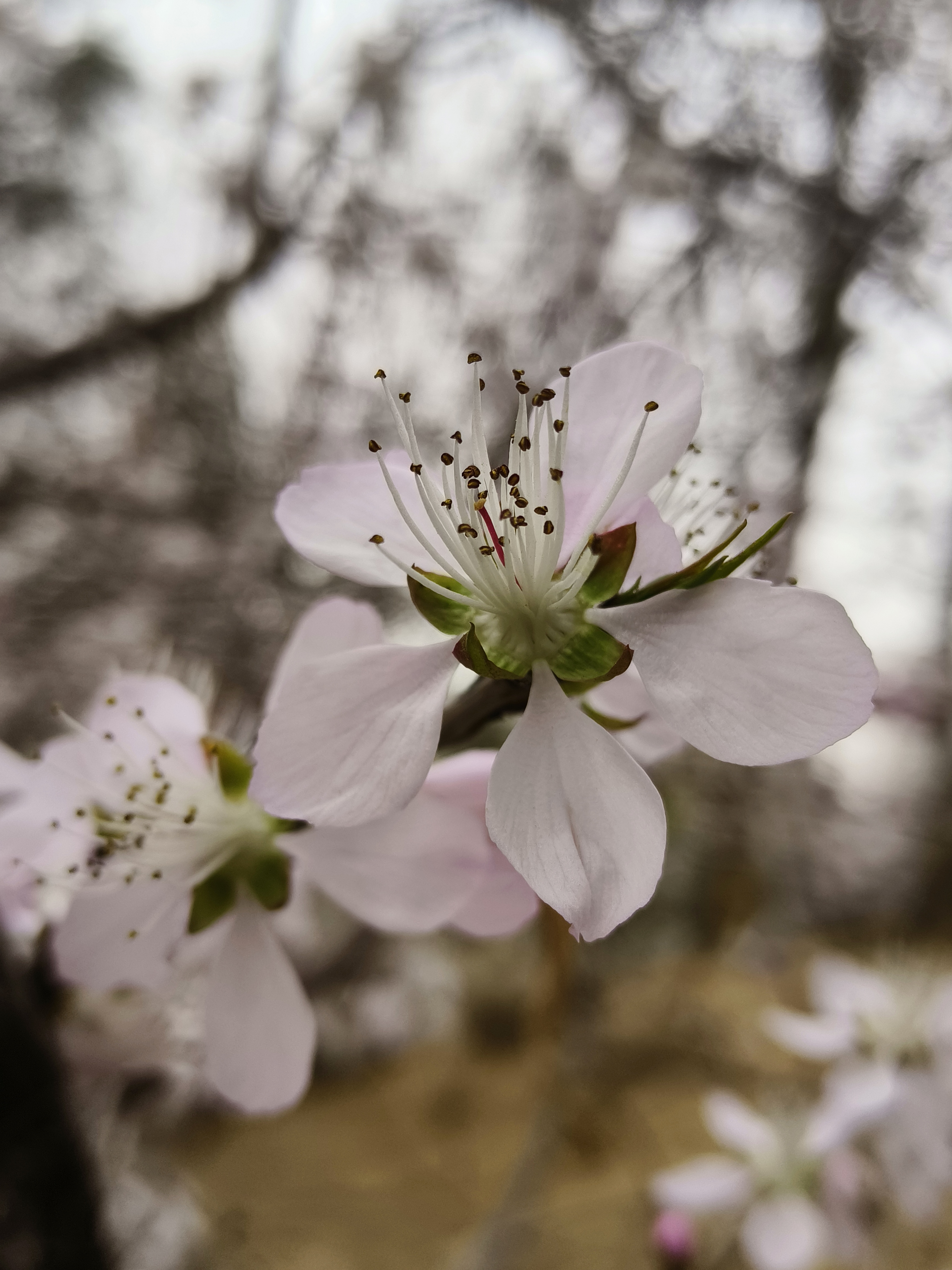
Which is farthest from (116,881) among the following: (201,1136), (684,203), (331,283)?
(201,1136)

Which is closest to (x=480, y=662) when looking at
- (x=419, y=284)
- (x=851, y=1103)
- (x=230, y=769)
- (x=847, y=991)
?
(x=230, y=769)

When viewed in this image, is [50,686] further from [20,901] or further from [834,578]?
[834,578]

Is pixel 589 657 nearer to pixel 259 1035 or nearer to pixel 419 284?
pixel 259 1035

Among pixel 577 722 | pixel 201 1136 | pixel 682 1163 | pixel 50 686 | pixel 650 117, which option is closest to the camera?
pixel 577 722

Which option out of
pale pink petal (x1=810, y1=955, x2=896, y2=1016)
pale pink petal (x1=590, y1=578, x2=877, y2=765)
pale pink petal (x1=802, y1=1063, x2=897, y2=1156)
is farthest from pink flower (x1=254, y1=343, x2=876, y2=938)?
pale pink petal (x1=810, y1=955, x2=896, y2=1016)

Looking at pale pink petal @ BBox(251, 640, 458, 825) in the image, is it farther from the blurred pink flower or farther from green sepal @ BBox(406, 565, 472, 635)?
the blurred pink flower
